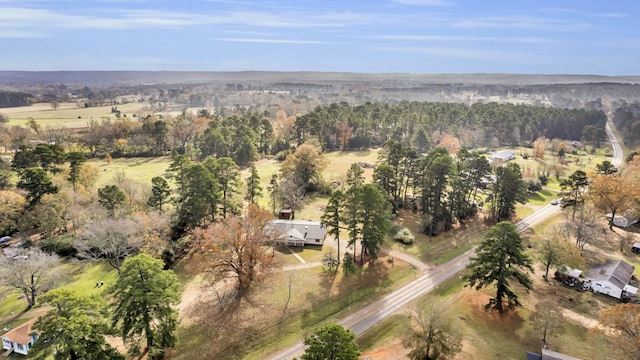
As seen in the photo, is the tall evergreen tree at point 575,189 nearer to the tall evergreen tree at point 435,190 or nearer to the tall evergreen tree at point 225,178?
the tall evergreen tree at point 435,190

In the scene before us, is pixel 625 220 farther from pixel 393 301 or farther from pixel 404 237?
pixel 393 301

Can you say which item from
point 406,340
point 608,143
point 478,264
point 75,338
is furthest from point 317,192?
point 608,143

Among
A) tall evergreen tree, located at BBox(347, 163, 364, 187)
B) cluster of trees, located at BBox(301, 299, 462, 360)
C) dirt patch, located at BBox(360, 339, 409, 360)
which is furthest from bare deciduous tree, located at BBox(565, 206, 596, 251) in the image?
dirt patch, located at BBox(360, 339, 409, 360)

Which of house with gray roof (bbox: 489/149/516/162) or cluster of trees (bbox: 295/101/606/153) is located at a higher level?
cluster of trees (bbox: 295/101/606/153)

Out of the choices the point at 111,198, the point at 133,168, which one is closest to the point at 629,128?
the point at 133,168

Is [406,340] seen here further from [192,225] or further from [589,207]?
[589,207]

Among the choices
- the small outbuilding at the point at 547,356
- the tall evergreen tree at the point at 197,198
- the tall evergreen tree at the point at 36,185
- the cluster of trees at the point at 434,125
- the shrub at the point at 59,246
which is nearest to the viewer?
the small outbuilding at the point at 547,356

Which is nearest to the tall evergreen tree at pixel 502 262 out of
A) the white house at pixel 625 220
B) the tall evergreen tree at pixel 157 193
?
the white house at pixel 625 220

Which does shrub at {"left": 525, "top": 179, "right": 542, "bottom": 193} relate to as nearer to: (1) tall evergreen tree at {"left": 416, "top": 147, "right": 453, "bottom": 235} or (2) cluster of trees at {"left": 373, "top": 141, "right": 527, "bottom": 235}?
(2) cluster of trees at {"left": 373, "top": 141, "right": 527, "bottom": 235}
